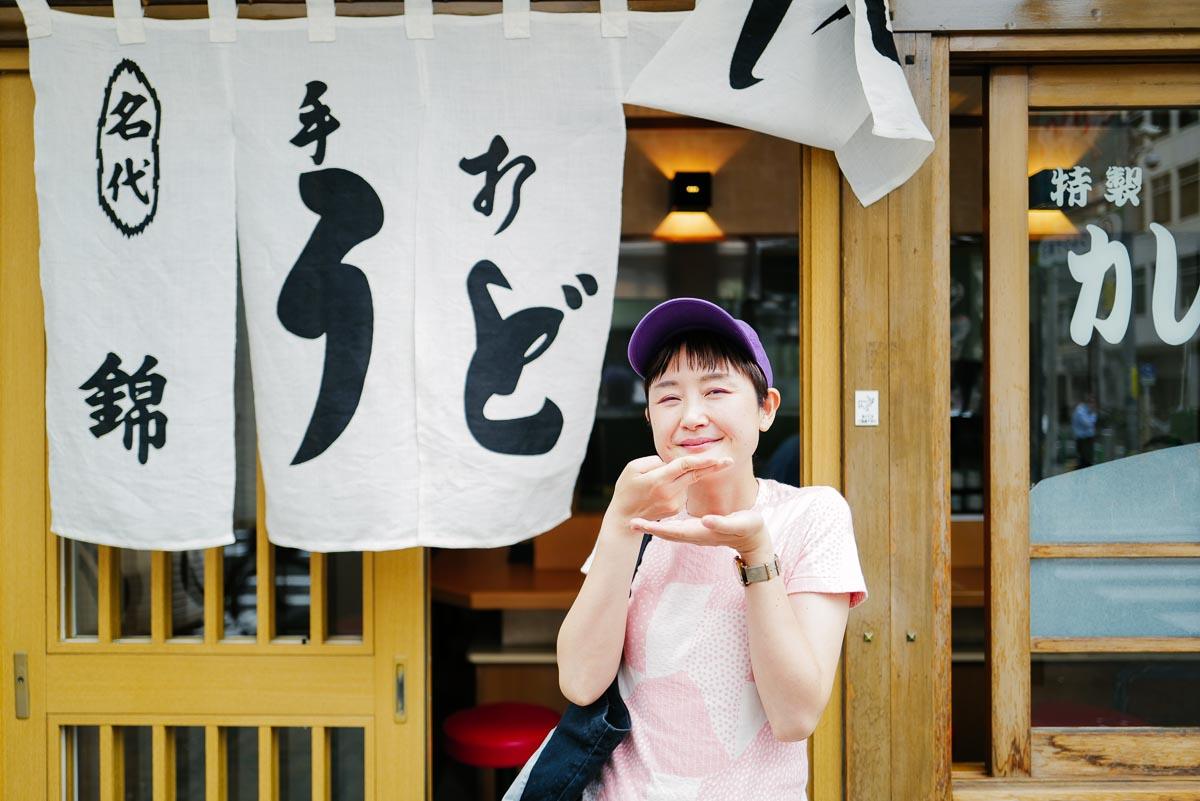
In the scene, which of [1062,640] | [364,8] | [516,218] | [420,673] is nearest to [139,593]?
[420,673]

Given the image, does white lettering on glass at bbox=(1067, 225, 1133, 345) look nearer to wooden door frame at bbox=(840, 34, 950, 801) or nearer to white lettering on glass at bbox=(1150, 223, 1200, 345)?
white lettering on glass at bbox=(1150, 223, 1200, 345)

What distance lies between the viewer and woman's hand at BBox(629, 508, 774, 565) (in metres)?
1.61

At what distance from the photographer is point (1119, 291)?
328cm

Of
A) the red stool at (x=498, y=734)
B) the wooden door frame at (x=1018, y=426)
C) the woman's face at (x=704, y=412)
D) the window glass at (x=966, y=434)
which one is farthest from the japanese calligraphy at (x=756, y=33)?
the red stool at (x=498, y=734)

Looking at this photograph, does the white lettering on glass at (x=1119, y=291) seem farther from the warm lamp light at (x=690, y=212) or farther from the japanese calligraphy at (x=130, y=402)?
the warm lamp light at (x=690, y=212)

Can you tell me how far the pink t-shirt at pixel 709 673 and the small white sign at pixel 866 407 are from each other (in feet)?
3.97

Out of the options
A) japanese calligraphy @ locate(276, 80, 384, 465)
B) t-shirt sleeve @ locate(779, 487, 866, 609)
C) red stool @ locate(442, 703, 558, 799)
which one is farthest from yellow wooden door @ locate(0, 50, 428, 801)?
t-shirt sleeve @ locate(779, 487, 866, 609)

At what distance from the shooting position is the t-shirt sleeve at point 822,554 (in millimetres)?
1813

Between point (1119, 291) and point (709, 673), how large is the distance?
249 centimetres

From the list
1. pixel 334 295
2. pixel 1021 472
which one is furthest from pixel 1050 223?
pixel 334 295

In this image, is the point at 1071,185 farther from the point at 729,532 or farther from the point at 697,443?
the point at 729,532

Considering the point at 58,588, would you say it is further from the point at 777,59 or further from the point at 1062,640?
the point at 1062,640

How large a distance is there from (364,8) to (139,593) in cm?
249

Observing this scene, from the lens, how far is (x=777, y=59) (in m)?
2.93
